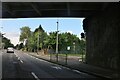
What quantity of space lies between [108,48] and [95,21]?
4893mm

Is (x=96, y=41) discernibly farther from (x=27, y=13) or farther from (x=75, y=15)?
(x=27, y=13)

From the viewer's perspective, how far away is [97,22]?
→ 30.2 metres

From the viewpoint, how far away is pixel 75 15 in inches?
1305

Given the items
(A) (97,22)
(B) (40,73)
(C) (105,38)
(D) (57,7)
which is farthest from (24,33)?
(B) (40,73)

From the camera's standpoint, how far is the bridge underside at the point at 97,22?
81.8ft

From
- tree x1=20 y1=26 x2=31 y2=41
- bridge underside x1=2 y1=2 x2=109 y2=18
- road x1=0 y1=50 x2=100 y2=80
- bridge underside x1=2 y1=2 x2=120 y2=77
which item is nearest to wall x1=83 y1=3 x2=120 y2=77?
bridge underside x1=2 y1=2 x2=120 y2=77

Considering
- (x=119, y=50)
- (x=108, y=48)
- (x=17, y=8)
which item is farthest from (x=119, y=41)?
(x=17, y=8)

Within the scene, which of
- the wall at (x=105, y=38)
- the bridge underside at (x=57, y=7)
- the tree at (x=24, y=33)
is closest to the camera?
the wall at (x=105, y=38)

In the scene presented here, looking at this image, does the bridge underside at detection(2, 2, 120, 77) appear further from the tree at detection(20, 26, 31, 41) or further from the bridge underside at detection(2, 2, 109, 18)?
the tree at detection(20, 26, 31, 41)

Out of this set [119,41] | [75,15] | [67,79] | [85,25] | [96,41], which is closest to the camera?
[67,79]

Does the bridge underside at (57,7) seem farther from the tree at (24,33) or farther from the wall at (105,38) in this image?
the tree at (24,33)

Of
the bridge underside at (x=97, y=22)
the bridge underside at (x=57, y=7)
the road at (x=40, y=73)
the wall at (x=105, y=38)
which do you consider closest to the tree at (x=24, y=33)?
the bridge underside at (x=97, y=22)

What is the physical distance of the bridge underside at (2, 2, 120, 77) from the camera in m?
24.9

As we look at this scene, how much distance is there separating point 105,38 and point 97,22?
9.59ft
